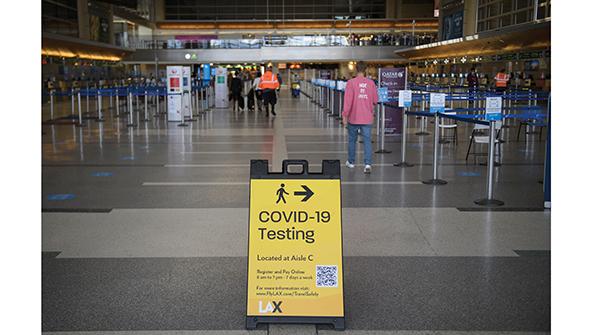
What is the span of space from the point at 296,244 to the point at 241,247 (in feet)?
6.17

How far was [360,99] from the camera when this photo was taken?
959cm

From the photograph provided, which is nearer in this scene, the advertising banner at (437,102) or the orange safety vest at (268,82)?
the advertising banner at (437,102)

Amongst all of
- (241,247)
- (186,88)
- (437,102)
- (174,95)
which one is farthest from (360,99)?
(186,88)

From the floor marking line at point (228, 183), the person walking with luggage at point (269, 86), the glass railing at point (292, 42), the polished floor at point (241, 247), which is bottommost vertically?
the polished floor at point (241, 247)

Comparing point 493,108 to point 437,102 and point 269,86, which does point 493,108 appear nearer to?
point 437,102

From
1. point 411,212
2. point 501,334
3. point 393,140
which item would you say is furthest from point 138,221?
point 393,140

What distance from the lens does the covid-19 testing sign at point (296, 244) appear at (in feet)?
12.4

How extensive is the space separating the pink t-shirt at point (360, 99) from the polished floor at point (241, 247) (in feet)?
2.85

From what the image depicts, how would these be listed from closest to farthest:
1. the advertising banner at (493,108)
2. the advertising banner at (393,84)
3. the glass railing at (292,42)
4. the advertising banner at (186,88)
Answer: the advertising banner at (493,108) → the advertising banner at (393,84) → the advertising banner at (186,88) → the glass railing at (292,42)

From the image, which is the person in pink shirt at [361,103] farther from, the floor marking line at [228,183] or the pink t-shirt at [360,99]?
the floor marking line at [228,183]

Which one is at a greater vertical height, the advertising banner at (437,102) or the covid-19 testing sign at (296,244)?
the advertising banner at (437,102)

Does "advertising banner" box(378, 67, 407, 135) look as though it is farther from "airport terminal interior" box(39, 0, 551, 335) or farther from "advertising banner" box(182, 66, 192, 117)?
"advertising banner" box(182, 66, 192, 117)

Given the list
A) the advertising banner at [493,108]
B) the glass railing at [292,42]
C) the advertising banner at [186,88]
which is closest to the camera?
the advertising banner at [493,108]

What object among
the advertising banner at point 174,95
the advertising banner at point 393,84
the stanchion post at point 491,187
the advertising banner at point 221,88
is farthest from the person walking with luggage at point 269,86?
the stanchion post at point 491,187
